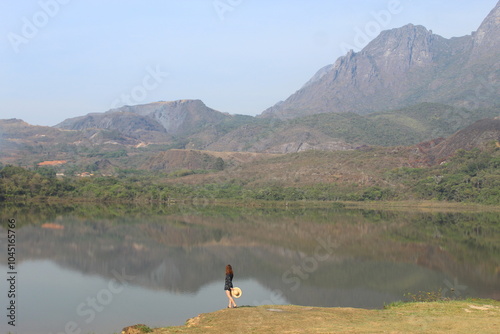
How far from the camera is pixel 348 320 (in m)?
15.3

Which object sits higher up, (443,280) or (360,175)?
(360,175)

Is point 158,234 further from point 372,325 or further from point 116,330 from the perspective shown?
point 372,325

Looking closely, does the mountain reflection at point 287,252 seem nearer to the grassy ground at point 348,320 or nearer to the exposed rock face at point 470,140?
the grassy ground at point 348,320

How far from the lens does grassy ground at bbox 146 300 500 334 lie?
1384 cm

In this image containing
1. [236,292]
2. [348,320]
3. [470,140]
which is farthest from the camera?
[470,140]

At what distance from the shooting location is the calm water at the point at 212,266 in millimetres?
22500

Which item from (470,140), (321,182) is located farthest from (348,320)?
(470,140)

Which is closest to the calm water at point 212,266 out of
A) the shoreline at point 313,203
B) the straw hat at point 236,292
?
the straw hat at point 236,292

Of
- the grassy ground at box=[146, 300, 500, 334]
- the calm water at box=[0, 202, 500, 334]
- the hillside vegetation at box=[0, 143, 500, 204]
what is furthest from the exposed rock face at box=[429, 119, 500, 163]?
the grassy ground at box=[146, 300, 500, 334]

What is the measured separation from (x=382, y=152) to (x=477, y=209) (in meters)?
57.2

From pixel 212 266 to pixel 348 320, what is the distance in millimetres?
19518

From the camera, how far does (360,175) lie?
401 feet

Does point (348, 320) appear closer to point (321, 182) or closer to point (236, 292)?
point (236, 292)

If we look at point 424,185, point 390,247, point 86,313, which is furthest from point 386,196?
point 86,313
